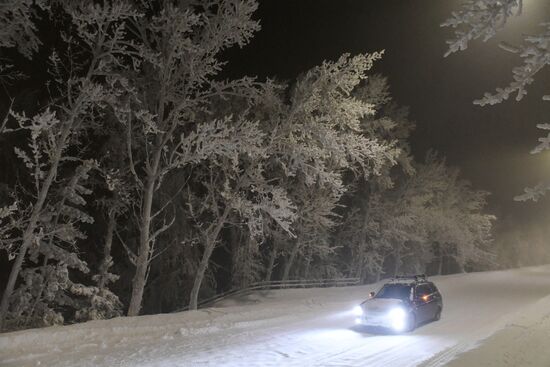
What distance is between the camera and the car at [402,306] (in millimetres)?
15898

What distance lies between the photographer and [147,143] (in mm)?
20938

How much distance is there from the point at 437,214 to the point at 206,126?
3074 centimetres

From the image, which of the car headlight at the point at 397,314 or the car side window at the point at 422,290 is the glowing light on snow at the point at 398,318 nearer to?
the car headlight at the point at 397,314

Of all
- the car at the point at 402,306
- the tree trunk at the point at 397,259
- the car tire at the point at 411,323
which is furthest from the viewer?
the tree trunk at the point at 397,259

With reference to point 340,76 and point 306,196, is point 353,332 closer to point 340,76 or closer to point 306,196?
point 340,76

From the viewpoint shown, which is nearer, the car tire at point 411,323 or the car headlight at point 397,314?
→ the car headlight at point 397,314

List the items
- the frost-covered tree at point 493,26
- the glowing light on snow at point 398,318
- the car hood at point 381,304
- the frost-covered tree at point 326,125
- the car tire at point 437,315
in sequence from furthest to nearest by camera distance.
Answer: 1. the frost-covered tree at point 326,125
2. the car tire at point 437,315
3. the car hood at point 381,304
4. the glowing light on snow at point 398,318
5. the frost-covered tree at point 493,26

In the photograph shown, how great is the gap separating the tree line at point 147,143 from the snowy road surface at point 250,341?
14.4ft

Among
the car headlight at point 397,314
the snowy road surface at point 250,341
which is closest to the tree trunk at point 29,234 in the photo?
the snowy road surface at point 250,341

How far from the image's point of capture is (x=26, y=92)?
2242 centimetres

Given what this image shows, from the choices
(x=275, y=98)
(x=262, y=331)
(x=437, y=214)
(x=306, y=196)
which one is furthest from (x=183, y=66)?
(x=437, y=214)

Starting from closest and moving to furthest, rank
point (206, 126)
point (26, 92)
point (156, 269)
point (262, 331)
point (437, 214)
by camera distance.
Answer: point (262, 331)
point (206, 126)
point (26, 92)
point (156, 269)
point (437, 214)

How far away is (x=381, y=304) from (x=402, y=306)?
0.65 metres

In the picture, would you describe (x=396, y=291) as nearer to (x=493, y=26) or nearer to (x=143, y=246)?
(x=143, y=246)
